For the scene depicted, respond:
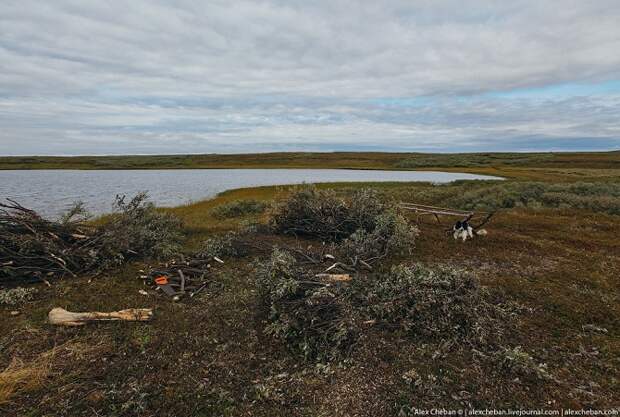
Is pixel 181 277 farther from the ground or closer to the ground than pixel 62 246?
closer to the ground

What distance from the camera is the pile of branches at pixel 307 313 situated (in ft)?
19.8

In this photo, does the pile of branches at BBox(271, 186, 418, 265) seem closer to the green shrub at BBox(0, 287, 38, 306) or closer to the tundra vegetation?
the tundra vegetation

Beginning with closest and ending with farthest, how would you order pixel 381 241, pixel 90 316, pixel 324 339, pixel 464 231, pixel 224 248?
1. pixel 324 339
2. pixel 90 316
3. pixel 224 248
4. pixel 381 241
5. pixel 464 231

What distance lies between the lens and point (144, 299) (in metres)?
8.18

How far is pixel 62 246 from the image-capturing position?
10.1 m

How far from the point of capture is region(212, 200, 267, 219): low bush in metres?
21.8

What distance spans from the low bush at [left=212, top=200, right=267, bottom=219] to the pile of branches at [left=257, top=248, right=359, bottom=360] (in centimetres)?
1452

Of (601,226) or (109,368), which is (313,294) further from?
(601,226)

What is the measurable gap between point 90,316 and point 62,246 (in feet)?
14.2

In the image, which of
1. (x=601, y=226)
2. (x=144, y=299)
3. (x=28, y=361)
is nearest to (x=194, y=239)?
(x=144, y=299)

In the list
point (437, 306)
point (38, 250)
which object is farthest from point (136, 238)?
point (437, 306)

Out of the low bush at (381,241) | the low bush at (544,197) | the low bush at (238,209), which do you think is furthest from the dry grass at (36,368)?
the low bush at (544,197)

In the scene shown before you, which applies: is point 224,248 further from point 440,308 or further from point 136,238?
point 440,308

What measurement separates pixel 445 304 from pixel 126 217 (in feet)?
35.5
